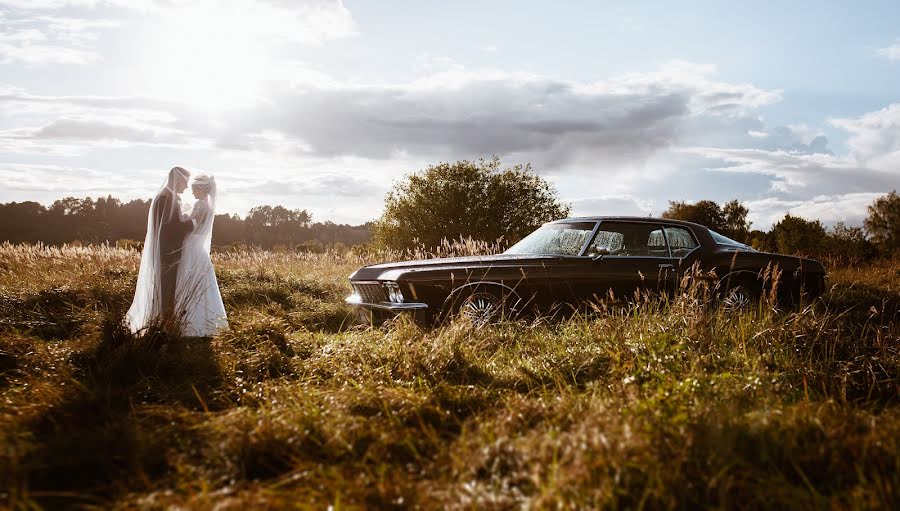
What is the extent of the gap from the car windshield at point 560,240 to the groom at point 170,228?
13.6 feet

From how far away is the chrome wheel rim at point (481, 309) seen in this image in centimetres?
645

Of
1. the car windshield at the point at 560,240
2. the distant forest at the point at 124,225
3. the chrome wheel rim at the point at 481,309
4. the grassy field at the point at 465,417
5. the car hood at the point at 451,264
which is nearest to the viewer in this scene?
the grassy field at the point at 465,417

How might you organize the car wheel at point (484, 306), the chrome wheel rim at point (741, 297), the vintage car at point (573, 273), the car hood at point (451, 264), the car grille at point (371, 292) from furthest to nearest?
the chrome wheel rim at point (741, 297) < the car grille at point (371, 292) < the car hood at point (451, 264) < the vintage car at point (573, 273) < the car wheel at point (484, 306)

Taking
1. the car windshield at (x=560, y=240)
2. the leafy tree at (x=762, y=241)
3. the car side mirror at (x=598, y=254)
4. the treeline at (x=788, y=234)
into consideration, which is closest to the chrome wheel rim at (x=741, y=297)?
the car side mirror at (x=598, y=254)

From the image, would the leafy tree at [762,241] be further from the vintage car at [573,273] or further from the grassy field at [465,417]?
the grassy field at [465,417]

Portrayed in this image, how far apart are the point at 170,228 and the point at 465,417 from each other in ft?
18.7

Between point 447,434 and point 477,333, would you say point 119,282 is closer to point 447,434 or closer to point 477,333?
point 477,333

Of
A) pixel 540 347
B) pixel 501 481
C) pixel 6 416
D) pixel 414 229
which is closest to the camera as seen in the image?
pixel 501 481

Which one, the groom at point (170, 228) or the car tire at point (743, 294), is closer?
the car tire at point (743, 294)

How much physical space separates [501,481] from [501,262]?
14.1 ft

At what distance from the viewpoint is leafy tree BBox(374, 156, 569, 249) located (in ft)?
73.7

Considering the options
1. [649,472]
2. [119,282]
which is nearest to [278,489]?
[649,472]

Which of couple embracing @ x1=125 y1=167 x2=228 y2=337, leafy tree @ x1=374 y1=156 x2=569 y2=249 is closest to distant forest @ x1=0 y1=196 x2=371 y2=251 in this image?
leafy tree @ x1=374 y1=156 x2=569 y2=249

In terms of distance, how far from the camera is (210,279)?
331 inches
